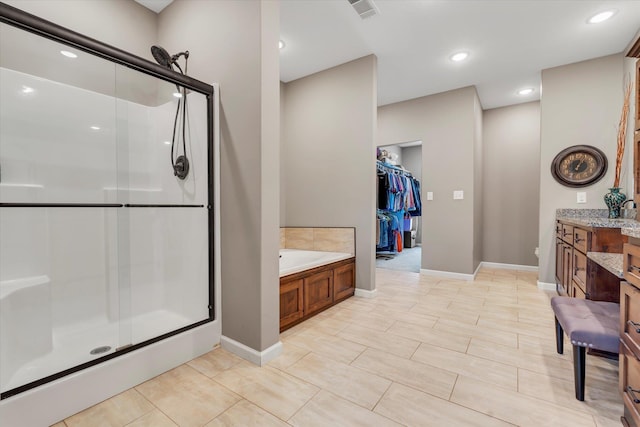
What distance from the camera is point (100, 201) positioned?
216cm

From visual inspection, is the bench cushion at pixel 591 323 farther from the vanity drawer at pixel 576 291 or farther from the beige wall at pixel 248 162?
the beige wall at pixel 248 162

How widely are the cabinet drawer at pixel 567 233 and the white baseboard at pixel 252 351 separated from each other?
2.97 m

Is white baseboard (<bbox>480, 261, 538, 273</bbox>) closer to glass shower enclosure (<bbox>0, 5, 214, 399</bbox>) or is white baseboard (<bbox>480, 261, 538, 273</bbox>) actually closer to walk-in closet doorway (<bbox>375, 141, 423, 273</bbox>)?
walk-in closet doorway (<bbox>375, 141, 423, 273</bbox>)

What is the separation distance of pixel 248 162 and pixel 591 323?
83.9 inches

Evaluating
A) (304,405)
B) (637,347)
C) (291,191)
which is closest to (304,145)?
(291,191)

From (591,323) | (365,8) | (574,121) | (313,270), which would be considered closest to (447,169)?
(574,121)

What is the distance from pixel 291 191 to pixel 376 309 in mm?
1837

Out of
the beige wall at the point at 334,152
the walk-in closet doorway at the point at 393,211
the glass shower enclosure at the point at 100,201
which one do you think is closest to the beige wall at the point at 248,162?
the glass shower enclosure at the point at 100,201

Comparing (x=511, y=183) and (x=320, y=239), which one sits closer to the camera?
(x=320, y=239)

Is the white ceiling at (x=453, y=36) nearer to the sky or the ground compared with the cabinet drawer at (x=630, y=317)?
nearer to the sky

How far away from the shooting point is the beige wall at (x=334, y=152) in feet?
10.5

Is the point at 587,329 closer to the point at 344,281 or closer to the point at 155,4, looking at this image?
the point at 344,281

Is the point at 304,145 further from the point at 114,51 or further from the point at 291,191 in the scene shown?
the point at 114,51

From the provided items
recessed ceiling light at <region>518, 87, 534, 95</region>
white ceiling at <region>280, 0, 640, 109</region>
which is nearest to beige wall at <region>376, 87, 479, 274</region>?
white ceiling at <region>280, 0, 640, 109</region>
